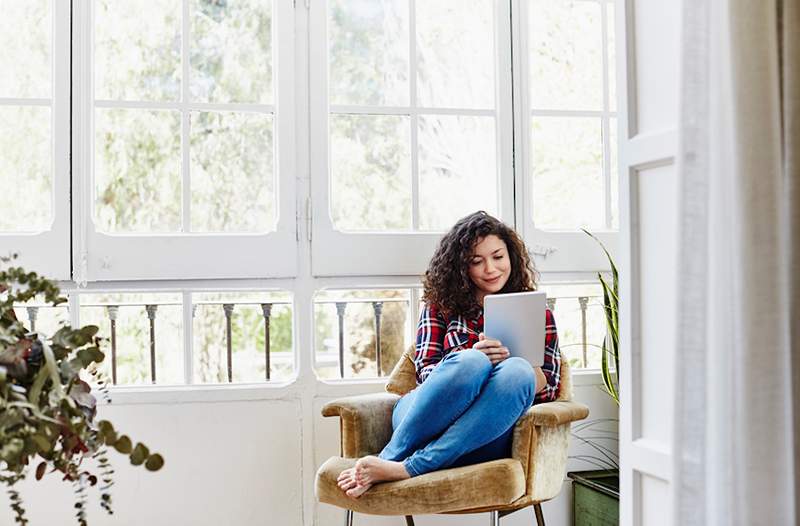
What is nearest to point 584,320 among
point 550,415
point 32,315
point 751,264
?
point 550,415

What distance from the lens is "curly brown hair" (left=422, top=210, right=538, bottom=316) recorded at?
2814 mm

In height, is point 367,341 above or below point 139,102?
below

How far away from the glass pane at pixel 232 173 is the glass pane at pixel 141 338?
1.74ft

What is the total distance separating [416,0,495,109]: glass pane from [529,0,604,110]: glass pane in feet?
0.58

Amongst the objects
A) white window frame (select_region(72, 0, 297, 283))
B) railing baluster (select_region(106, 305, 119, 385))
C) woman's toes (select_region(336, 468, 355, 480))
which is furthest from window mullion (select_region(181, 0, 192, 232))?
woman's toes (select_region(336, 468, 355, 480))

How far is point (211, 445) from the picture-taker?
2922mm

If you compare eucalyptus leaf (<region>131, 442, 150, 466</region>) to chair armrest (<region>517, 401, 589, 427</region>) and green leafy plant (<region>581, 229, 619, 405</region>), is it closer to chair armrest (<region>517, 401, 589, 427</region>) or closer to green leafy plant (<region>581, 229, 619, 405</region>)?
chair armrest (<region>517, 401, 589, 427</region>)

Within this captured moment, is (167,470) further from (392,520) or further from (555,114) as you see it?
(555,114)

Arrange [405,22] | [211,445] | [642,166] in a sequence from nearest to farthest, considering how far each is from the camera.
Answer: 1. [642,166]
2. [211,445]
3. [405,22]

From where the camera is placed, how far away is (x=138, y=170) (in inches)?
118

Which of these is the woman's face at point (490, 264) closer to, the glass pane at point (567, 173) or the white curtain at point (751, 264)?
the glass pane at point (567, 173)

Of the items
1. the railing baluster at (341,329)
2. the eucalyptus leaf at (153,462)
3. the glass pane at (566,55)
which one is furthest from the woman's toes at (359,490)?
the glass pane at (566,55)

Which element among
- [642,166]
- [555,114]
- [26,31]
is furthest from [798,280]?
[26,31]

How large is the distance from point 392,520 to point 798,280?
6.62 feet
